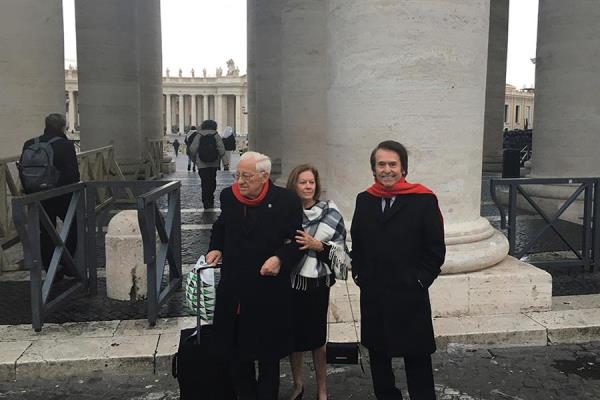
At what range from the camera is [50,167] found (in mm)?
7008

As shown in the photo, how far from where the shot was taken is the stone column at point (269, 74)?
17344 millimetres

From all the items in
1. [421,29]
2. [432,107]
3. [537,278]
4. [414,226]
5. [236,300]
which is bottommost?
[537,278]

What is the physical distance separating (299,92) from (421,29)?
680cm

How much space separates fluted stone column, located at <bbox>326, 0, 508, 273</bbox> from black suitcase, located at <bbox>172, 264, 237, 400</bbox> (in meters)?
2.56

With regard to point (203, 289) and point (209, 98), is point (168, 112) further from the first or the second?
point (203, 289)

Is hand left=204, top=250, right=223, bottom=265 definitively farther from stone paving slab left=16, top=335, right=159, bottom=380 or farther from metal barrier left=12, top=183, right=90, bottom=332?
metal barrier left=12, top=183, right=90, bottom=332

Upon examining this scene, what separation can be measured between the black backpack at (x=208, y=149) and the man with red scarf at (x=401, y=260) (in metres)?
9.04

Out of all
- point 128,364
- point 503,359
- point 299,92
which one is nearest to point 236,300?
point 128,364

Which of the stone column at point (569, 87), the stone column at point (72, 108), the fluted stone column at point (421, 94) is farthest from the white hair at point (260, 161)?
the stone column at point (72, 108)

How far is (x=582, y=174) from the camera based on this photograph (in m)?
11.4

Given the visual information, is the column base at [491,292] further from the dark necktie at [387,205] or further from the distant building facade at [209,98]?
the distant building facade at [209,98]

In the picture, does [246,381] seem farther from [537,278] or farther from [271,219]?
[537,278]

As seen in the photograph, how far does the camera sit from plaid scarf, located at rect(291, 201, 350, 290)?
4094mm

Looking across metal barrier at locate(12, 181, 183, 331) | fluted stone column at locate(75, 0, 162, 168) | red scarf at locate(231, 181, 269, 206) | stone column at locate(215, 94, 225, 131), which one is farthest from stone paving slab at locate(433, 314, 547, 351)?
stone column at locate(215, 94, 225, 131)
